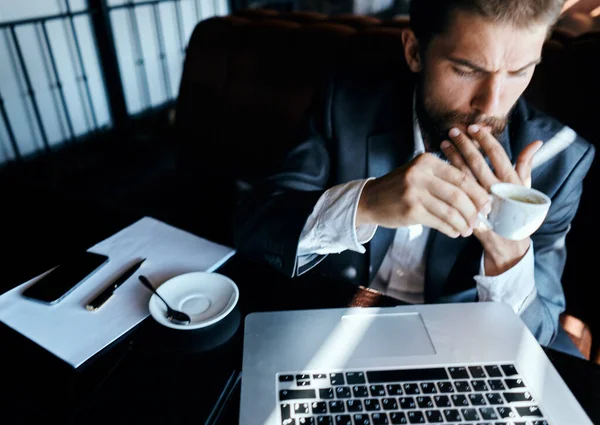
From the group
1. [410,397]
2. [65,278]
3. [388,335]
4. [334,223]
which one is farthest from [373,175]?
[65,278]

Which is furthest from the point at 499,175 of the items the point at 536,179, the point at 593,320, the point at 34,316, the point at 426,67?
the point at 34,316

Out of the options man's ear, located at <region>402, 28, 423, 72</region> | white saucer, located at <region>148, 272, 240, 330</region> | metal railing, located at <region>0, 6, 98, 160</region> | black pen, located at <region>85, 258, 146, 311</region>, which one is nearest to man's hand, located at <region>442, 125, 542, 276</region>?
man's ear, located at <region>402, 28, 423, 72</region>

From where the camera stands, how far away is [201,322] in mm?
807

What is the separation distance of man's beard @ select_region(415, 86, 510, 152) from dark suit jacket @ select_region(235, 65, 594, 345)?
45 mm

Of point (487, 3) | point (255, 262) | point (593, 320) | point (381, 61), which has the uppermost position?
point (487, 3)

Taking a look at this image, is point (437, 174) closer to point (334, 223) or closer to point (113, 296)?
point (334, 223)

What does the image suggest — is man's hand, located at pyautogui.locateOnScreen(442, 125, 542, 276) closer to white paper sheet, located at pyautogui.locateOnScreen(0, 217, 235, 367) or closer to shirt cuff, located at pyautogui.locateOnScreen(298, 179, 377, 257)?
shirt cuff, located at pyautogui.locateOnScreen(298, 179, 377, 257)

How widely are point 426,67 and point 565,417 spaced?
829 millimetres

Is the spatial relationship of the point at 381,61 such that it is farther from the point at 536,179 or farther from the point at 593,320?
the point at 593,320

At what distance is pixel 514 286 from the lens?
936 millimetres

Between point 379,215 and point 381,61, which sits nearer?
point 379,215

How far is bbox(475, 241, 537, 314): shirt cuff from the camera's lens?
93cm

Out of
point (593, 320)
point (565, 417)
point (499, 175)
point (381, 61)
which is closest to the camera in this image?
point (565, 417)

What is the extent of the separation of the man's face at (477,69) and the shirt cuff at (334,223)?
1.08ft
